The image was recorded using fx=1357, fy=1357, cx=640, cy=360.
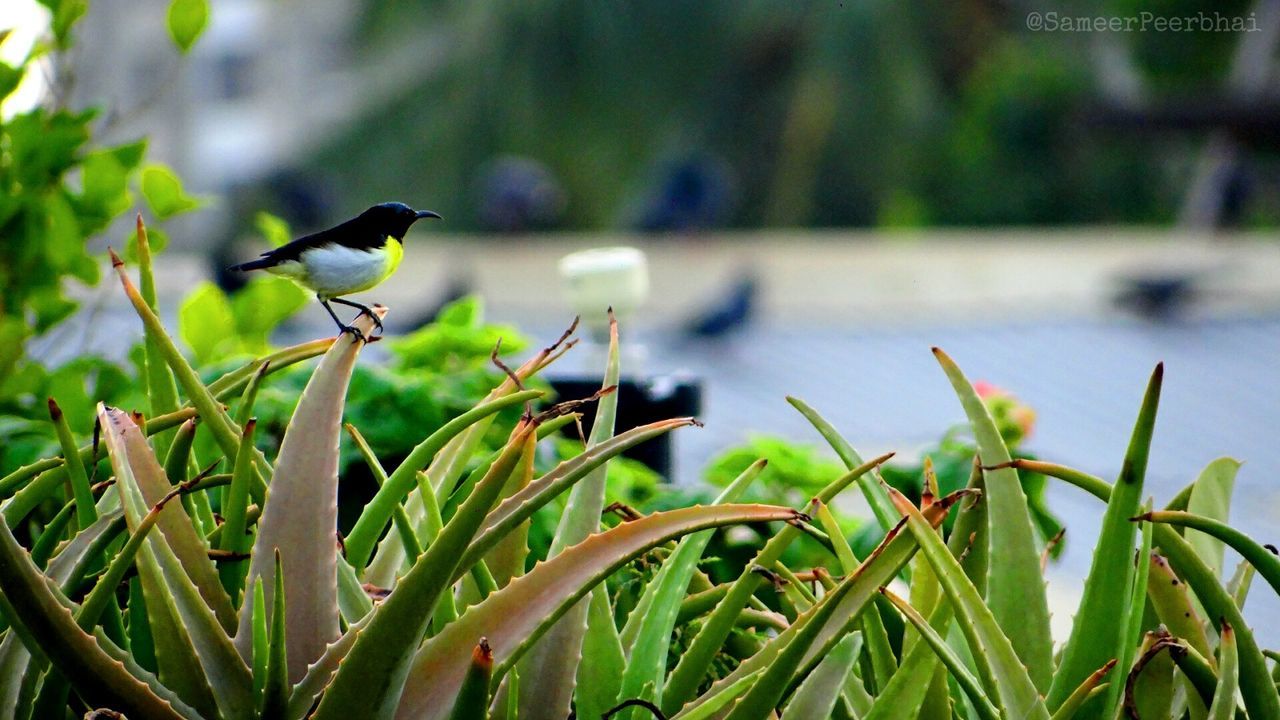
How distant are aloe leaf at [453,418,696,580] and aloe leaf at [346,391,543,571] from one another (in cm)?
7

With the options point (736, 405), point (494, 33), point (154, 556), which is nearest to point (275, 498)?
point (154, 556)

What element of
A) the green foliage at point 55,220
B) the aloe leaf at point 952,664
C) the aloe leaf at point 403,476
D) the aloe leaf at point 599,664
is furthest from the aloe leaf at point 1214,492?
the green foliage at point 55,220

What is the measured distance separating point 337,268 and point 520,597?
0.32 metres

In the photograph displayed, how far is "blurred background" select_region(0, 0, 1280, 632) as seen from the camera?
524 inches

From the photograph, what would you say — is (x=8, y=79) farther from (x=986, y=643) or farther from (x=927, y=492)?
(x=986, y=643)

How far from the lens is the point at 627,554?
1108mm

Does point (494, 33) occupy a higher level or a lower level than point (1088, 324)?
higher

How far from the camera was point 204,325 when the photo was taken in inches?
99.5

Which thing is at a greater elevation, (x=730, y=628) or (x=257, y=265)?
(x=257, y=265)

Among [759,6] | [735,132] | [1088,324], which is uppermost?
[759,6]

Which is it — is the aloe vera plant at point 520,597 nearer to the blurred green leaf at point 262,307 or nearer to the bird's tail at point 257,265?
the bird's tail at point 257,265

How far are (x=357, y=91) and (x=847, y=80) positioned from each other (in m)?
14.8

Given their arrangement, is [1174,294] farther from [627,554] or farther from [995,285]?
[627,554]

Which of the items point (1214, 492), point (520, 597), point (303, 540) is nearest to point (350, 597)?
point (303, 540)
